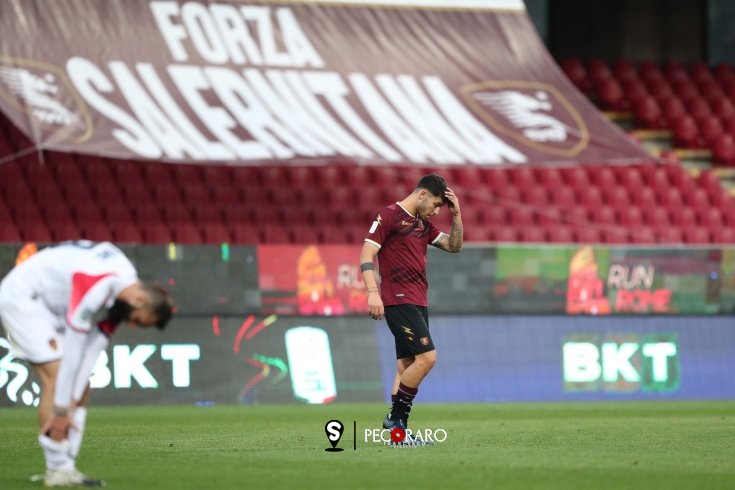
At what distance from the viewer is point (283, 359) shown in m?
16.9

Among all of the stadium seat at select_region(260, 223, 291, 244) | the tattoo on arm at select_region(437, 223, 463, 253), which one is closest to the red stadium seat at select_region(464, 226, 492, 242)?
the stadium seat at select_region(260, 223, 291, 244)

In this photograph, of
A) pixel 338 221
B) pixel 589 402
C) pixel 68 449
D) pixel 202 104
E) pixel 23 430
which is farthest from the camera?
pixel 338 221

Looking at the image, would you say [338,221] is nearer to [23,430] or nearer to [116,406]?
[116,406]

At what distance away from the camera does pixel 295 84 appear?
19.6m

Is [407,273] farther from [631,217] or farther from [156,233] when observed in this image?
[631,217]

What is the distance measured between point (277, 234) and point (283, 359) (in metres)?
3.10

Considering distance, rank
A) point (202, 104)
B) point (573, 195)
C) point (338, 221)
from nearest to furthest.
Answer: point (202, 104)
point (338, 221)
point (573, 195)

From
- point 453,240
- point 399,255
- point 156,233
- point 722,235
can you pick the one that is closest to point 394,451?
point 399,255

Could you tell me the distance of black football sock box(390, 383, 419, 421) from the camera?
10.6 meters

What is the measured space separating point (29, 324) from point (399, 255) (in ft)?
11.6

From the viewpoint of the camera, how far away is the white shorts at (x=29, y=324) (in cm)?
804

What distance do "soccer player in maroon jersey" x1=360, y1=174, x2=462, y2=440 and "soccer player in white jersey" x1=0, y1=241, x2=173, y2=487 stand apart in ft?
9.96

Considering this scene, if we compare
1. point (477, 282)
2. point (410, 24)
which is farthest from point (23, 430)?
point (410, 24)

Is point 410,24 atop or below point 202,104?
atop
